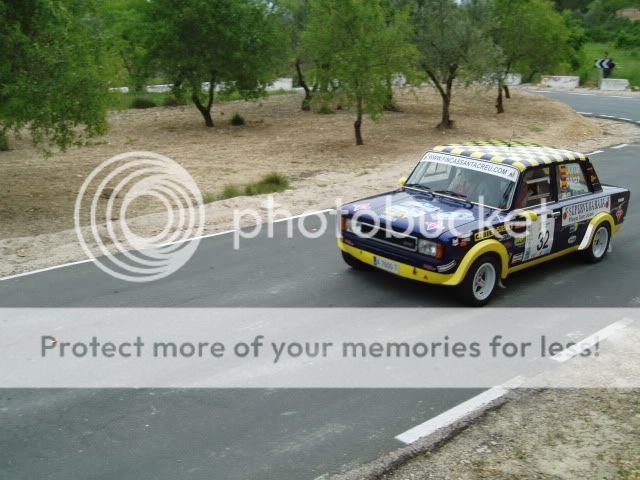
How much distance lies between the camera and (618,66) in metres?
53.7

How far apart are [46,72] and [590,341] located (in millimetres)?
10807

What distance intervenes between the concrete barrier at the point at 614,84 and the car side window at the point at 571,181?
125 ft

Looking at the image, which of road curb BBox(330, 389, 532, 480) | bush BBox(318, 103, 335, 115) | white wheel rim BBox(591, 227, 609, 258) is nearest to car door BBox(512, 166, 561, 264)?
white wheel rim BBox(591, 227, 609, 258)

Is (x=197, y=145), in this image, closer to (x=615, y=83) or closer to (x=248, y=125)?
(x=248, y=125)

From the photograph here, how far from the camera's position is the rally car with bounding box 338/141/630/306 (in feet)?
28.0

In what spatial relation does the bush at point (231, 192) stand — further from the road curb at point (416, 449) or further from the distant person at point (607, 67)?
the distant person at point (607, 67)

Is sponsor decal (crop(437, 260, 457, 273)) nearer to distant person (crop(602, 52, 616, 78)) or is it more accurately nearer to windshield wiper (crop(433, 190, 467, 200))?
windshield wiper (crop(433, 190, 467, 200))

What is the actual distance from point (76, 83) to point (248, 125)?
16.0m

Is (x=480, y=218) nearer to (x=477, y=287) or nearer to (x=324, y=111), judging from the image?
(x=477, y=287)

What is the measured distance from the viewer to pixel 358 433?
19.7 feet

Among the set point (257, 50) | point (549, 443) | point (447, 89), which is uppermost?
point (257, 50)

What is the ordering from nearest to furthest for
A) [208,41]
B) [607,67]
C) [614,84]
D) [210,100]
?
[208,41]
[210,100]
[614,84]
[607,67]

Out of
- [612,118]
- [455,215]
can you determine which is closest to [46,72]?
[455,215]

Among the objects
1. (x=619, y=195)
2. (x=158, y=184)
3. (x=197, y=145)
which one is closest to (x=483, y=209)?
(x=619, y=195)
